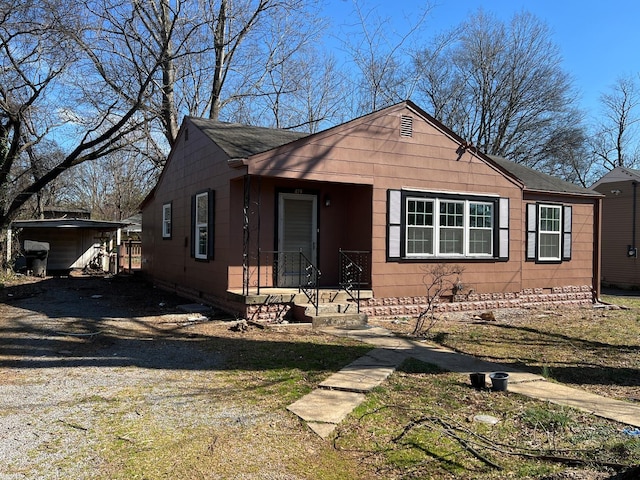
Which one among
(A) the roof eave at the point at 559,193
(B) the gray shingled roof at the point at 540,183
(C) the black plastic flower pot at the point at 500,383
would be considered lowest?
(C) the black plastic flower pot at the point at 500,383

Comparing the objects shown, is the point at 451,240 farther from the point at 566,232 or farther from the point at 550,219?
the point at 566,232

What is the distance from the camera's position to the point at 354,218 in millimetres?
10703

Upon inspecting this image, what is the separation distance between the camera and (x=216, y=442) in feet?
12.4

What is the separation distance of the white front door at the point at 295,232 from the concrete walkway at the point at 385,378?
3.10 meters

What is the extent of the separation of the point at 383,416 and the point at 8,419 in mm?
3193

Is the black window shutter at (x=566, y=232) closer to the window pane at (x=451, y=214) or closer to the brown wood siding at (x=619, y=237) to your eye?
the window pane at (x=451, y=214)

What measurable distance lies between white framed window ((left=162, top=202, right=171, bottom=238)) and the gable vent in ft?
22.7

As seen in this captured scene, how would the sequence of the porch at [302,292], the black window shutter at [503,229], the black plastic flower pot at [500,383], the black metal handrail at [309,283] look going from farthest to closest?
1. the black window shutter at [503,229]
2. the black metal handrail at [309,283]
3. the porch at [302,292]
4. the black plastic flower pot at [500,383]

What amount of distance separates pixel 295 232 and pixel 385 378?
5212 mm

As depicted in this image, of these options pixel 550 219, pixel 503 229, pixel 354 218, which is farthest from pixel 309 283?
pixel 550 219

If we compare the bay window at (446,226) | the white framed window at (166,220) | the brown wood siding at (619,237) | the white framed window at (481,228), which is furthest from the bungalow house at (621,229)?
the white framed window at (166,220)

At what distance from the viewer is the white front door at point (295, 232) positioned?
33.6 feet

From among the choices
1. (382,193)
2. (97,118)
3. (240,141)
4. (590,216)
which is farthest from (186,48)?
(590,216)

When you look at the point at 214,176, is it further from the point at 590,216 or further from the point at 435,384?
the point at 590,216
